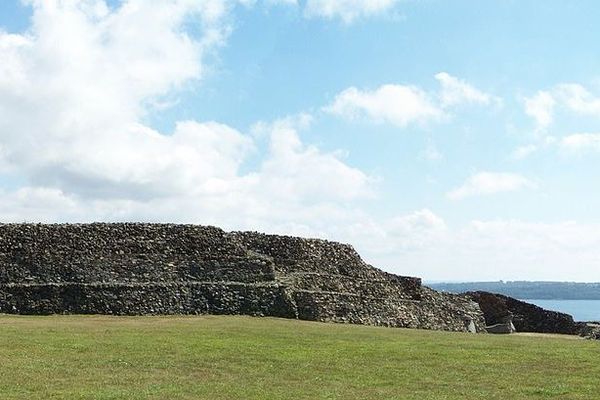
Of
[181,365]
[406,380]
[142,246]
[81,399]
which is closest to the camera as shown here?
[81,399]

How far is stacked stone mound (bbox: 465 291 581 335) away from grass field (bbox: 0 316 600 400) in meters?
21.6

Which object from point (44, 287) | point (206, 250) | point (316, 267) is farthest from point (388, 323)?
point (44, 287)

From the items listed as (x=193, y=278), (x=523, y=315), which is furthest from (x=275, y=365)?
(x=523, y=315)

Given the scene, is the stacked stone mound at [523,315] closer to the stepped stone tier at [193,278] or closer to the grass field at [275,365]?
the stepped stone tier at [193,278]

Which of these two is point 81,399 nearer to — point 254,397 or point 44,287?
point 254,397

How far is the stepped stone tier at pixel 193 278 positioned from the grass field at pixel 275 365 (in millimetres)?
6017

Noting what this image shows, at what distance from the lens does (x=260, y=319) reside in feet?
102

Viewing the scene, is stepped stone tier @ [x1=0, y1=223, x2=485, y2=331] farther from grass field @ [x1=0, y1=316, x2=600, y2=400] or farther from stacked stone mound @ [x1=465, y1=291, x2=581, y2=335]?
stacked stone mound @ [x1=465, y1=291, x2=581, y2=335]

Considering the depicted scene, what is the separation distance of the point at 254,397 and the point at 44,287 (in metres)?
20.8

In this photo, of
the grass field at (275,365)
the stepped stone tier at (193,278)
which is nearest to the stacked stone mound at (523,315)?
the stepped stone tier at (193,278)

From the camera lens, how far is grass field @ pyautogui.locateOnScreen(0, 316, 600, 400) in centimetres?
1483

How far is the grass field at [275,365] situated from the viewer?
14.8m

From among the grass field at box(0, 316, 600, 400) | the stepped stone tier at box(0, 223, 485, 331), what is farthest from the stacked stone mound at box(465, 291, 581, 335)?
the grass field at box(0, 316, 600, 400)

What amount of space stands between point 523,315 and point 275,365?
33376mm
